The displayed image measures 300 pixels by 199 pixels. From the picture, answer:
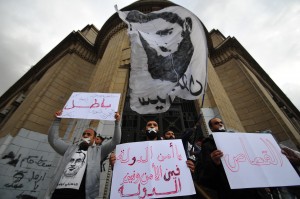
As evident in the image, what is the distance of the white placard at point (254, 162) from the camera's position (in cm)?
184

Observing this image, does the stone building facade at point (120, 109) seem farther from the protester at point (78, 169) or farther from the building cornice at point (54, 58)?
Result: the protester at point (78, 169)

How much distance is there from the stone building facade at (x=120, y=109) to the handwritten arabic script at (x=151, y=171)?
1172 millimetres

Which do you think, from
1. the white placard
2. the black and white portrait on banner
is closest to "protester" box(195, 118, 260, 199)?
the white placard

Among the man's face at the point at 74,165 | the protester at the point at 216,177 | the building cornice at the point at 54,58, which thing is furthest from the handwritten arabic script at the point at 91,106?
the building cornice at the point at 54,58

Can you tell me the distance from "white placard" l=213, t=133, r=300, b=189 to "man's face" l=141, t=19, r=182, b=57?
8.23 feet

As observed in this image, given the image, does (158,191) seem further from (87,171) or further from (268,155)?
(268,155)

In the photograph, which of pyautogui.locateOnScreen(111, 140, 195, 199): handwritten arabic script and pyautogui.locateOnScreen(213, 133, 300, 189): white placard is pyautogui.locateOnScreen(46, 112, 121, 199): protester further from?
pyautogui.locateOnScreen(213, 133, 300, 189): white placard

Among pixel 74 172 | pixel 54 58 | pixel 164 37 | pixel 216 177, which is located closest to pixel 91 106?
pixel 74 172

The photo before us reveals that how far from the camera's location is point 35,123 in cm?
655

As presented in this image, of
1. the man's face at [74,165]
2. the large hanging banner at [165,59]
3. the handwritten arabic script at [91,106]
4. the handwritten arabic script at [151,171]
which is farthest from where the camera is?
the large hanging banner at [165,59]

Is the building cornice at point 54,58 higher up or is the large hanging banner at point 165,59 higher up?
the building cornice at point 54,58

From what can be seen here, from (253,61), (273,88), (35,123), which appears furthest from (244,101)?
(35,123)

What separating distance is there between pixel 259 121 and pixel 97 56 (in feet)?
32.6

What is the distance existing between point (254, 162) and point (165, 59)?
2.68 meters
